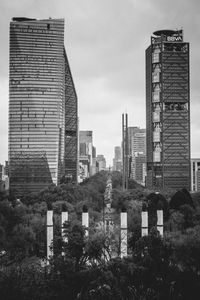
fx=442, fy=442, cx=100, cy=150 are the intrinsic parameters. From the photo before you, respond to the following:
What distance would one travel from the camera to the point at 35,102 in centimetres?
9694

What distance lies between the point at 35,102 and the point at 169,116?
33.1m

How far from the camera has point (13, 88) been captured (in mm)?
97375

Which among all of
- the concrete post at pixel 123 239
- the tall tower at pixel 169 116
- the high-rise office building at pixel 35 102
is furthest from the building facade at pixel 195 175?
the concrete post at pixel 123 239

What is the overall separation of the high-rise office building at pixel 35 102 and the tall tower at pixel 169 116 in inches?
962

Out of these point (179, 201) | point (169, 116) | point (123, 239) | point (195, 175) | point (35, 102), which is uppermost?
point (35, 102)

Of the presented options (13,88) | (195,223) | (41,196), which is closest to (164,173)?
(13,88)

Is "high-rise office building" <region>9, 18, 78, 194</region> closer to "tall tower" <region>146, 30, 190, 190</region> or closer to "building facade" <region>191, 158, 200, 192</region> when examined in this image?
"tall tower" <region>146, 30, 190, 190</region>

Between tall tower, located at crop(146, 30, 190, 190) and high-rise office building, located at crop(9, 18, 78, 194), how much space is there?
24.4 meters

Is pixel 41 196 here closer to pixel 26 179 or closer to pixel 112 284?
pixel 26 179

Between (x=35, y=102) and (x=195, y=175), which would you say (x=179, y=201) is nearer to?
(x=35, y=102)

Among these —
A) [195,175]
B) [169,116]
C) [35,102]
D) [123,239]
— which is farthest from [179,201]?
[195,175]

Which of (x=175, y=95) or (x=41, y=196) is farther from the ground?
(x=175, y=95)

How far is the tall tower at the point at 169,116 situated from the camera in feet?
354

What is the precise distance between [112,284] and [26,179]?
78454 mm
